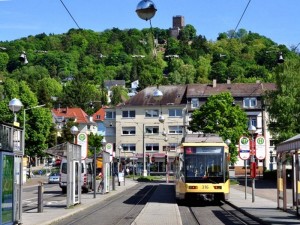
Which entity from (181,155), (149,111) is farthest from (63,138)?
(181,155)

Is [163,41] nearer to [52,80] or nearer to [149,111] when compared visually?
[52,80]

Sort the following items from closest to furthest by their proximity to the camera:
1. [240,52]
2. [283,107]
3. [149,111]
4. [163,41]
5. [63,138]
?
[283,107], [149,111], [63,138], [240,52], [163,41]

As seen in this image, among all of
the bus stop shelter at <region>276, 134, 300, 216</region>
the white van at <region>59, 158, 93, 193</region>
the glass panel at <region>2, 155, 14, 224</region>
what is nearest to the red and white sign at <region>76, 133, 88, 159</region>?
the white van at <region>59, 158, 93, 193</region>

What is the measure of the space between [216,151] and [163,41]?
169989 millimetres

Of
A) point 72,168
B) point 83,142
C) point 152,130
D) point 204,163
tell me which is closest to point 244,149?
point 204,163

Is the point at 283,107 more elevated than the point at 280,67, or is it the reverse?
the point at 280,67

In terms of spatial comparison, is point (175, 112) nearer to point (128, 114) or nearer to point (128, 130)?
point (128, 114)

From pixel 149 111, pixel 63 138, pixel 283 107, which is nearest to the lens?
pixel 283 107

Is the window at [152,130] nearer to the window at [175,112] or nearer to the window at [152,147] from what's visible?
the window at [152,147]

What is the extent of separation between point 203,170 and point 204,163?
0.36 meters

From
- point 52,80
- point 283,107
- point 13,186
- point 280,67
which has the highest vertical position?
point 52,80

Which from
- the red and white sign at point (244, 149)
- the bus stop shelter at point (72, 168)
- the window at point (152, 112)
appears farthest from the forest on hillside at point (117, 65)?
the bus stop shelter at point (72, 168)

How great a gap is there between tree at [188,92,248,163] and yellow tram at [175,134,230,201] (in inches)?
1778

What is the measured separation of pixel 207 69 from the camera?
16350 cm
